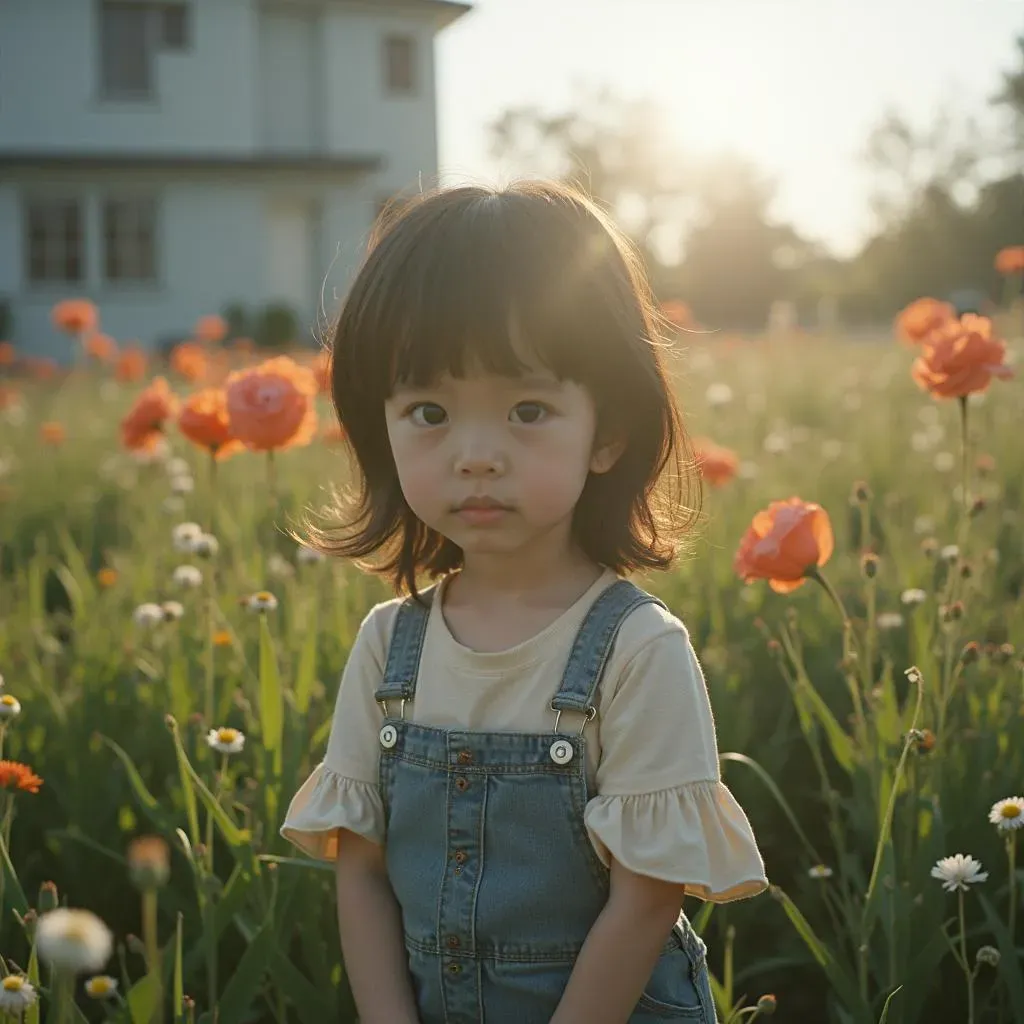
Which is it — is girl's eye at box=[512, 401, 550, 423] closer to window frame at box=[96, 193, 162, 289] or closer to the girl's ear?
the girl's ear

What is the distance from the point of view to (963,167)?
123 ft

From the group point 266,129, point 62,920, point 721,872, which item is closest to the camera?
point 62,920

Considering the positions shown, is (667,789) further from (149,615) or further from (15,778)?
(149,615)

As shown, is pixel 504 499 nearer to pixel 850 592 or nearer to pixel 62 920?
pixel 62 920

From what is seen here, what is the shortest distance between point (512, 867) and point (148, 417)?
1589 mm

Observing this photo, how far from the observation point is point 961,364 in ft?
6.57

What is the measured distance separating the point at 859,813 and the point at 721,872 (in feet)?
1.93

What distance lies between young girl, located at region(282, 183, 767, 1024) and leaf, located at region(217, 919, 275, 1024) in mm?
83

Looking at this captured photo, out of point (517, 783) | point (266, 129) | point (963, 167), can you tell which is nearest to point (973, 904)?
point (517, 783)

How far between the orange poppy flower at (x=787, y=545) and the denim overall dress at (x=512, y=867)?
1.19 ft

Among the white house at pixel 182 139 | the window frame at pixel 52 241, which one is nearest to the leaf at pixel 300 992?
the white house at pixel 182 139

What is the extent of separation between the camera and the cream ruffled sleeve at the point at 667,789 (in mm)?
1253

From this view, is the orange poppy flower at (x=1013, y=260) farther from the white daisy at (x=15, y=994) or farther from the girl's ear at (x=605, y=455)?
the white daisy at (x=15, y=994)

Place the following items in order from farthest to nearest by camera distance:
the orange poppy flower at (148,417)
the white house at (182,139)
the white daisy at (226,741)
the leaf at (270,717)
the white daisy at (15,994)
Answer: the white house at (182,139), the orange poppy flower at (148,417), the leaf at (270,717), the white daisy at (226,741), the white daisy at (15,994)
